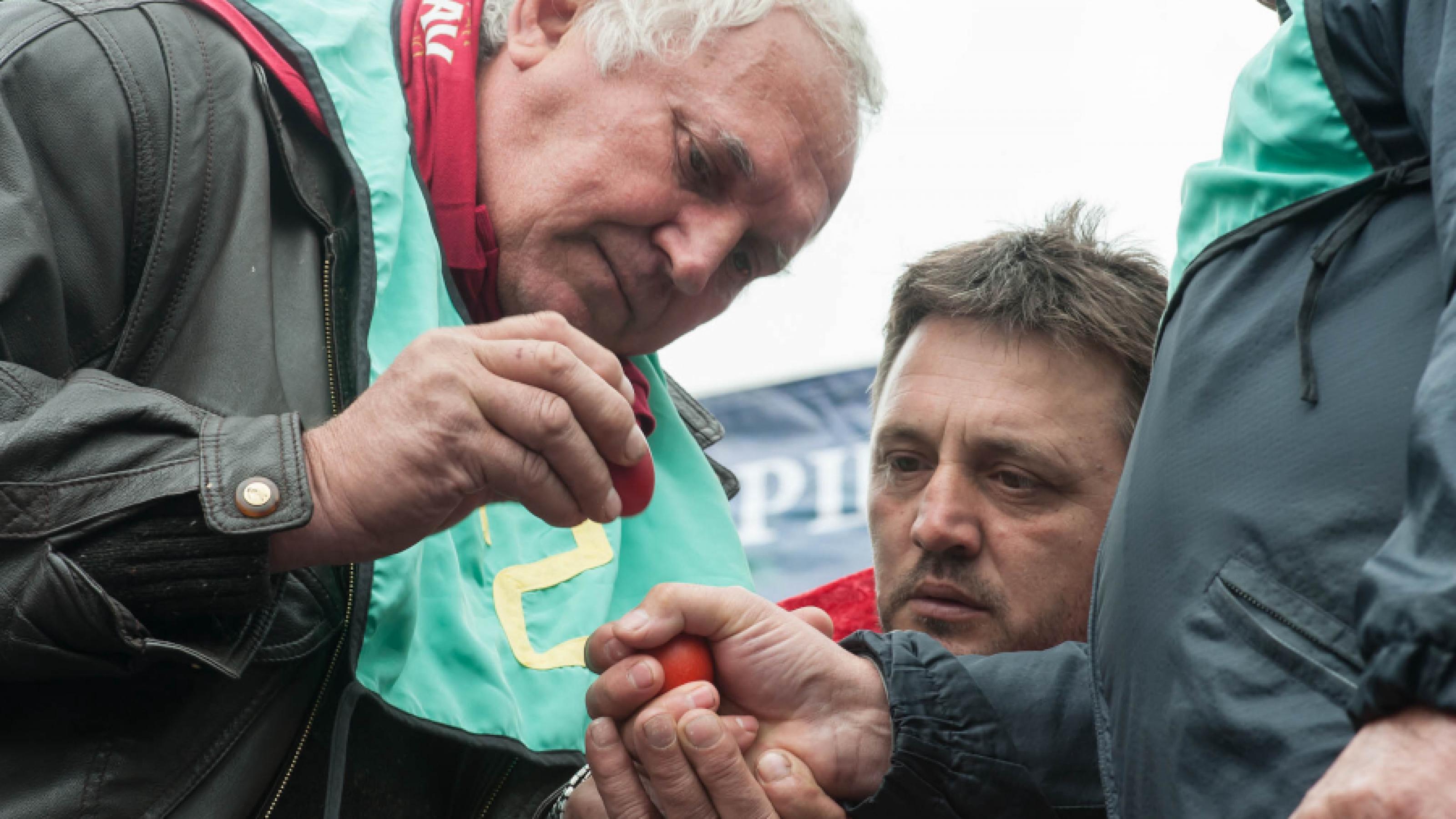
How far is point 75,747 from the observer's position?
1.27m

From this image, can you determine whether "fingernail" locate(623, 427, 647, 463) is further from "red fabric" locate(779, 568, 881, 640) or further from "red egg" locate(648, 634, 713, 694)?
"red fabric" locate(779, 568, 881, 640)

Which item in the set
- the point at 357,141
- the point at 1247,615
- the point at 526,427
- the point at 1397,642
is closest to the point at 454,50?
the point at 357,141

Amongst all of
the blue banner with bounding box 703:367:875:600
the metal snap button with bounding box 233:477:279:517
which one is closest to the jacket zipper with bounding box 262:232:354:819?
the metal snap button with bounding box 233:477:279:517

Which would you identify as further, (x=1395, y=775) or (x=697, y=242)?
(x=697, y=242)

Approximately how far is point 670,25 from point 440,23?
340 millimetres

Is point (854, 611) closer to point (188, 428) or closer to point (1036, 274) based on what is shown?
point (1036, 274)

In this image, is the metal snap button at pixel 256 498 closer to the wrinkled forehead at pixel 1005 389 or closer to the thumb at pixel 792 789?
the thumb at pixel 792 789

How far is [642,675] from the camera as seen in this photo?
61.6 inches

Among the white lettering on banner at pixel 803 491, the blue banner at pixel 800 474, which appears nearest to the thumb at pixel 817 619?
the blue banner at pixel 800 474

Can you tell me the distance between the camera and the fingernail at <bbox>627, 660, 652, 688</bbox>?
5.13 feet

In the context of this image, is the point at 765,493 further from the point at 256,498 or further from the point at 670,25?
the point at 256,498

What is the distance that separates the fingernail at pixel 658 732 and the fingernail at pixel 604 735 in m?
0.07

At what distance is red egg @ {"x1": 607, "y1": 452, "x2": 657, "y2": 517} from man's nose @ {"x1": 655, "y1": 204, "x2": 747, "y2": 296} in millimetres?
623

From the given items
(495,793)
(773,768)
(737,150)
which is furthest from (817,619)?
(737,150)
